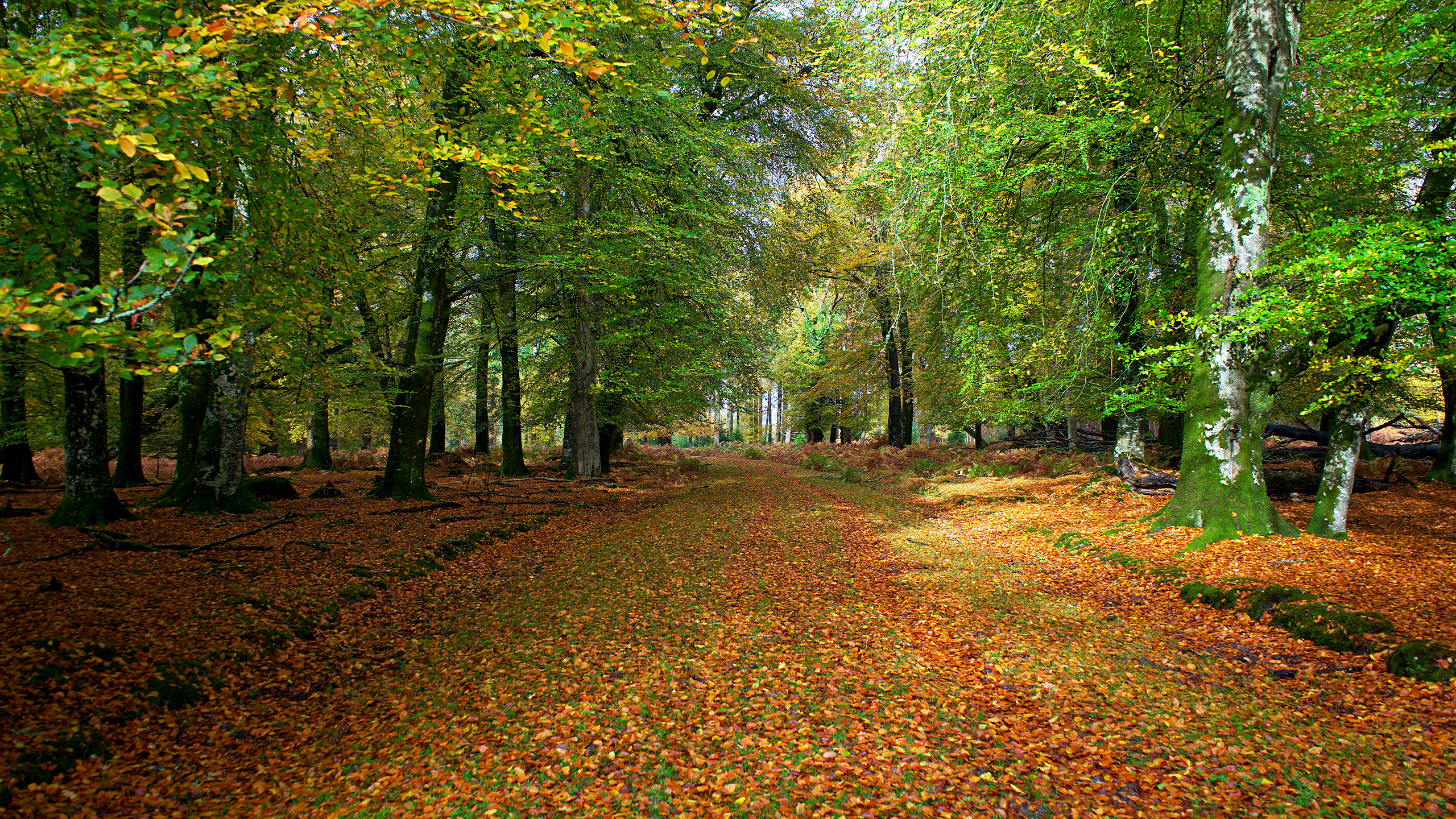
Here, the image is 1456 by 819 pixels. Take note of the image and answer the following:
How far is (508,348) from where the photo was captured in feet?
50.3

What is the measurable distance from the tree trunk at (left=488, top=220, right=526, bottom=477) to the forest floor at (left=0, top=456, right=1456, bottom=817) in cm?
692

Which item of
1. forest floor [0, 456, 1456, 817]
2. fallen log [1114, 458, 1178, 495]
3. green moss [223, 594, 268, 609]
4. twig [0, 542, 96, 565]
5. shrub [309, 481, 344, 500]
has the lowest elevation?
forest floor [0, 456, 1456, 817]

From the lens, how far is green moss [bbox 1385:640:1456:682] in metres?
3.53

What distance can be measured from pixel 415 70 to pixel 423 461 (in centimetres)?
720

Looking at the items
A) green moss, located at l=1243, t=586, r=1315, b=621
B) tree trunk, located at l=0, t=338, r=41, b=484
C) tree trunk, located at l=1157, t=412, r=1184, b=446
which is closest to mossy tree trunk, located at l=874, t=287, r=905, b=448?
tree trunk, located at l=1157, t=412, r=1184, b=446

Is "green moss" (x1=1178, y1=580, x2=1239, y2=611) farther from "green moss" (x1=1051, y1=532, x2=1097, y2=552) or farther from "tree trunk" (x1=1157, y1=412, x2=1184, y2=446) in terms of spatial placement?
"tree trunk" (x1=1157, y1=412, x2=1184, y2=446)

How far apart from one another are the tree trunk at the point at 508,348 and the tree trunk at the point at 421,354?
125 cm

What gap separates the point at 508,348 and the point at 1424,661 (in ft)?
52.9

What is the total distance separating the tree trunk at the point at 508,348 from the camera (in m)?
12.4

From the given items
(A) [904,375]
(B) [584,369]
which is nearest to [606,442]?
(B) [584,369]

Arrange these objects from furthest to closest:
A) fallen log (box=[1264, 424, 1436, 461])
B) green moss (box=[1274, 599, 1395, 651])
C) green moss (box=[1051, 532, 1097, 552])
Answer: fallen log (box=[1264, 424, 1436, 461])
green moss (box=[1051, 532, 1097, 552])
green moss (box=[1274, 599, 1395, 651])

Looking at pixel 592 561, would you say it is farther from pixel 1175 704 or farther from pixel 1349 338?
pixel 1349 338

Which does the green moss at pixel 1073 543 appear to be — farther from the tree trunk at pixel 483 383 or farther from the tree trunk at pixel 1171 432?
the tree trunk at pixel 483 383

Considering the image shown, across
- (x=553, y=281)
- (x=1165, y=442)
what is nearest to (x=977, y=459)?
(x=1165, y=442)
